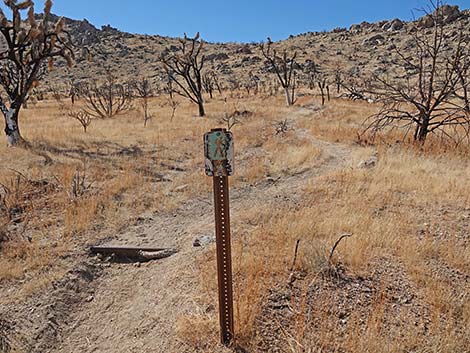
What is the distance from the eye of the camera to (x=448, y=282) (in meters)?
3.07

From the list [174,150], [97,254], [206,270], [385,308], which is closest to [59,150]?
[174,150]

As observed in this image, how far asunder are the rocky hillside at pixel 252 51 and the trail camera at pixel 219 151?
34746mm

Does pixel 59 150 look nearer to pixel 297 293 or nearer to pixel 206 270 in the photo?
pixel 206 270

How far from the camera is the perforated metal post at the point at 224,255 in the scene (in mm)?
2131

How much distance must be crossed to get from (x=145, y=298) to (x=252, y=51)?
167 feet

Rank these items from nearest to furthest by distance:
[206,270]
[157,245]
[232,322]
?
[232,322], [206,270], [157,245]

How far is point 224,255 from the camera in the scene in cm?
225

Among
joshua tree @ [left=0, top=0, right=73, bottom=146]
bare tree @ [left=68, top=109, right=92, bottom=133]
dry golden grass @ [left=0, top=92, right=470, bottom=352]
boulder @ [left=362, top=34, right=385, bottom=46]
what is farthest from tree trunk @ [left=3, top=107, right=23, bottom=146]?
boulder @ [left=362, top=34, right=385, bottom=46]

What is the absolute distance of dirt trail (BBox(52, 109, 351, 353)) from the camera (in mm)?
2820

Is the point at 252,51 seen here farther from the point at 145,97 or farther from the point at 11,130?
the point at 11,130

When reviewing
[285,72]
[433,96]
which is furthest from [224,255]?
[285,72]

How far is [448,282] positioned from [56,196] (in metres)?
5.83

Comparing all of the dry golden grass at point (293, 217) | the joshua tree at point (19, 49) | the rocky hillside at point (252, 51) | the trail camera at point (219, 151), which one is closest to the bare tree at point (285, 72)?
the rocky hillside at point (252, 51)

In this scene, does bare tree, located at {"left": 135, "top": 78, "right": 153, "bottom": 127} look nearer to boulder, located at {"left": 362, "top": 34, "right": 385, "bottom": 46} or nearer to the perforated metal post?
the perforated metal post
